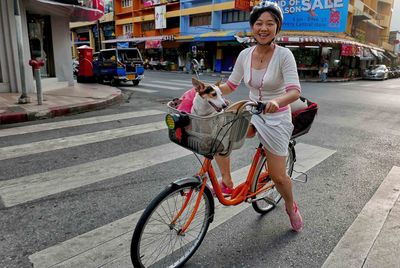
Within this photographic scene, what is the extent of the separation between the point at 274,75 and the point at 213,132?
0.73 m

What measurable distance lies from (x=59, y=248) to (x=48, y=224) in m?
0.45

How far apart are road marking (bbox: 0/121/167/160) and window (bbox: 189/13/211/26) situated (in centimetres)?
3079

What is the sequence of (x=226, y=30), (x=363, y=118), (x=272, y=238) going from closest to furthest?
(x=272, y=238)
(x=363, y=118)
(x=226, y=30)

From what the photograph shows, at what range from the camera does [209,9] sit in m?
34.0

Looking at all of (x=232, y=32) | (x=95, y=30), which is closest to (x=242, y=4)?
(x=232, y=32)

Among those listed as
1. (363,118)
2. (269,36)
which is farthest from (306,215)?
(363,118)

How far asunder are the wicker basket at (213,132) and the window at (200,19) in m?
35.0

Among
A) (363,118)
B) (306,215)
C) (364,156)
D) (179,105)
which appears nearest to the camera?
(179,105)

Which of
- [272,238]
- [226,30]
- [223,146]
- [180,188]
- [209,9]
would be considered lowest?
[272,238]

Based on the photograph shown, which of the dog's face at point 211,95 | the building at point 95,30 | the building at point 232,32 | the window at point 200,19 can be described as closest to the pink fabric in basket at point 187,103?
the dog's face at point 211,95

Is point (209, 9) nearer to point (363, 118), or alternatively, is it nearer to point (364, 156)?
point (363, 118)

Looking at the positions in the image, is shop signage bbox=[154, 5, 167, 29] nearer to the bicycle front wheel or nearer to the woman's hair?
the woman's hair

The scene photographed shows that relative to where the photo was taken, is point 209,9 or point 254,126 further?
point 209,9

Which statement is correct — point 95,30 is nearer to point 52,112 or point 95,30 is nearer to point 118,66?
point 118,66
